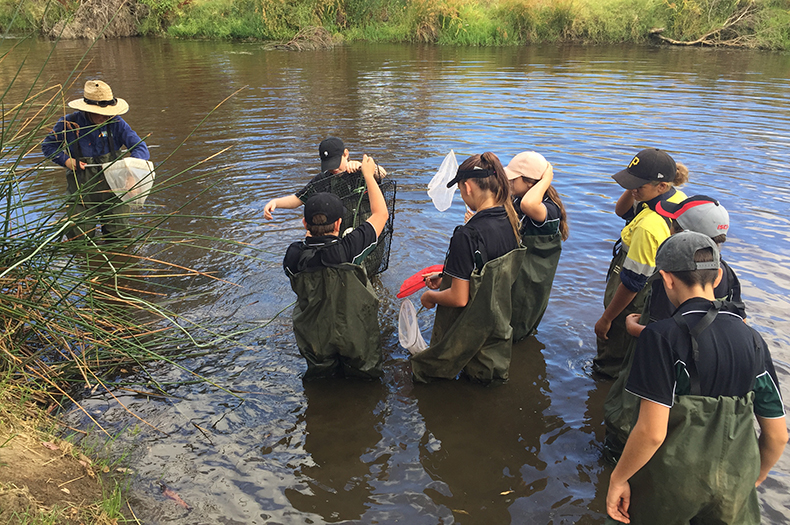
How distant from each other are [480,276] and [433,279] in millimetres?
605

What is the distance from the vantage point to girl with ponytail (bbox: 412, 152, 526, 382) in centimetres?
372

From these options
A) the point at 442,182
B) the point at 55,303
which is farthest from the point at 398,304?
the point at 55,303

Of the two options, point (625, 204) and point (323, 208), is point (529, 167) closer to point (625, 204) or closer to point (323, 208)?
point (625, 204)

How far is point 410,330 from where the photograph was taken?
4305 mm

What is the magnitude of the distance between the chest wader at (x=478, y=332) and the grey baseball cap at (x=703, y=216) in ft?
3.48

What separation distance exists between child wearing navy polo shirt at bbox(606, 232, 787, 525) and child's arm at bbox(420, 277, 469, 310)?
5.04ft

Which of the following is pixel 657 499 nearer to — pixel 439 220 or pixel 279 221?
pixel 439 220

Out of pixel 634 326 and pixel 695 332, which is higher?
pixel 695 332

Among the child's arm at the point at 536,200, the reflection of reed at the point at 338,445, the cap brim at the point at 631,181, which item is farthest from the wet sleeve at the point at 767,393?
the reflection of reed at the point at 338,445

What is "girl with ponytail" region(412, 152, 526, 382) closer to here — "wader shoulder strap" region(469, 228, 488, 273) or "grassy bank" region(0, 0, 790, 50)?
"wader shoulder strap" region(469, 228, 488, 273)

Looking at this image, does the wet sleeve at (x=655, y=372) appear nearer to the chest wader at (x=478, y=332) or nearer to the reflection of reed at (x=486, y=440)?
the reflection of reed at (x=486, y=440)

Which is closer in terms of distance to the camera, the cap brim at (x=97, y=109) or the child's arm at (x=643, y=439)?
the child's arm at (x=643, y=439)

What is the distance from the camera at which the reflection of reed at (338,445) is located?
3320 millimetres

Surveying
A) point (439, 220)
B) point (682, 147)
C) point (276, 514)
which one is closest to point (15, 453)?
point (276, 514)
